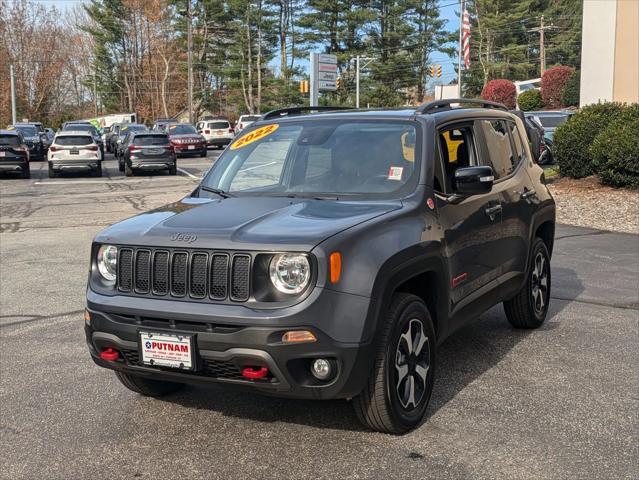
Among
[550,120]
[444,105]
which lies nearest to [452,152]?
[444,105]

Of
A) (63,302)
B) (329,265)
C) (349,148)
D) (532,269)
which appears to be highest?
(349,148)

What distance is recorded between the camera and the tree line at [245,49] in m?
65.4

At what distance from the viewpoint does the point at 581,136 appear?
656 inches

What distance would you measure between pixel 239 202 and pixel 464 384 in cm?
194

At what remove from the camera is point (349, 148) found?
5.05 meters

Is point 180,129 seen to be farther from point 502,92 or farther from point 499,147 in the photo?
point 499,147

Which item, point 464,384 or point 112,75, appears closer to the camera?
point 464,384

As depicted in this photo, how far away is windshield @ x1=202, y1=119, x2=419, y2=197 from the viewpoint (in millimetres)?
4812

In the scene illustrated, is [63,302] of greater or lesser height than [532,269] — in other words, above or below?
below

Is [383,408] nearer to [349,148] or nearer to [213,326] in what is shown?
[213,326]

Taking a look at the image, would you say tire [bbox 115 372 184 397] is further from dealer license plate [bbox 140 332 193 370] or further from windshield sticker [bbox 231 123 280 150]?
windshield sticker [bbox 231 123 280 150]

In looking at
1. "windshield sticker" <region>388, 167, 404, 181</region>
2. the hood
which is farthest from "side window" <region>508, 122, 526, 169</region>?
the hood

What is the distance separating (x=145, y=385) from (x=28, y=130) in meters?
35.5

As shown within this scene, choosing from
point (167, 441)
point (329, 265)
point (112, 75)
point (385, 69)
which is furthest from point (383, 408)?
point (112, 75)
